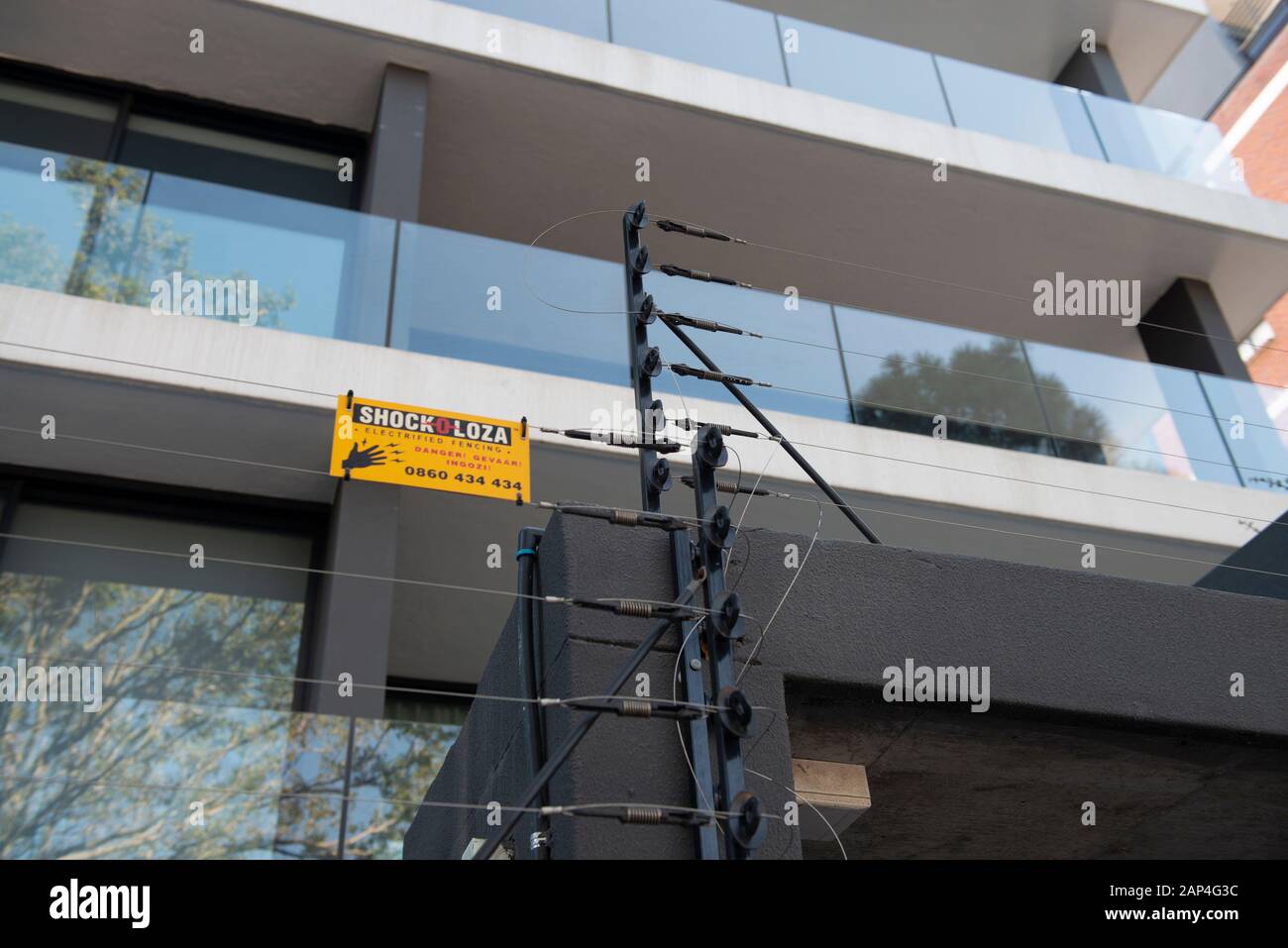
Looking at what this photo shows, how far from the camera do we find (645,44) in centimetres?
895

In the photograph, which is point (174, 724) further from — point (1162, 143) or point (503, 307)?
point (1162, 143)

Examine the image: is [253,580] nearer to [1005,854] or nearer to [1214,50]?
[1005,854]

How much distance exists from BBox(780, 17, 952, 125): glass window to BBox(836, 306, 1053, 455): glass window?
268cm

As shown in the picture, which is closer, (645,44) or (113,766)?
(113,766)

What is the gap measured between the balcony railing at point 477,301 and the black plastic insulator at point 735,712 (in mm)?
3750

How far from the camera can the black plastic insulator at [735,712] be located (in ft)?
8.34

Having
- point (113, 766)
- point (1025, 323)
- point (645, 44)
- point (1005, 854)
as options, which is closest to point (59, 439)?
point (113, 766)

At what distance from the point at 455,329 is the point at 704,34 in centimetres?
385

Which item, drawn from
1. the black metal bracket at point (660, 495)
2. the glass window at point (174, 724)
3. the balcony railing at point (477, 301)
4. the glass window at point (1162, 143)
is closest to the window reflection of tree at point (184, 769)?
the glass window at point (174, 724)

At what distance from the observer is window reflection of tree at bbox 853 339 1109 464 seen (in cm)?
761

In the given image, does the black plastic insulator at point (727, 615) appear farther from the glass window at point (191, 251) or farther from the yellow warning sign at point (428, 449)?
the glass window at point (191, 251)

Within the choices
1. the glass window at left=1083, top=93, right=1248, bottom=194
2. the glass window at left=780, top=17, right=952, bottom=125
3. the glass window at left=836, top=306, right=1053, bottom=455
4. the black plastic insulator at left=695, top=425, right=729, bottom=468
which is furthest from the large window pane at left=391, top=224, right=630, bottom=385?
the glass window at left=1083, top=93, right=1248, bottom=194

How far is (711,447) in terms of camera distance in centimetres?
278
